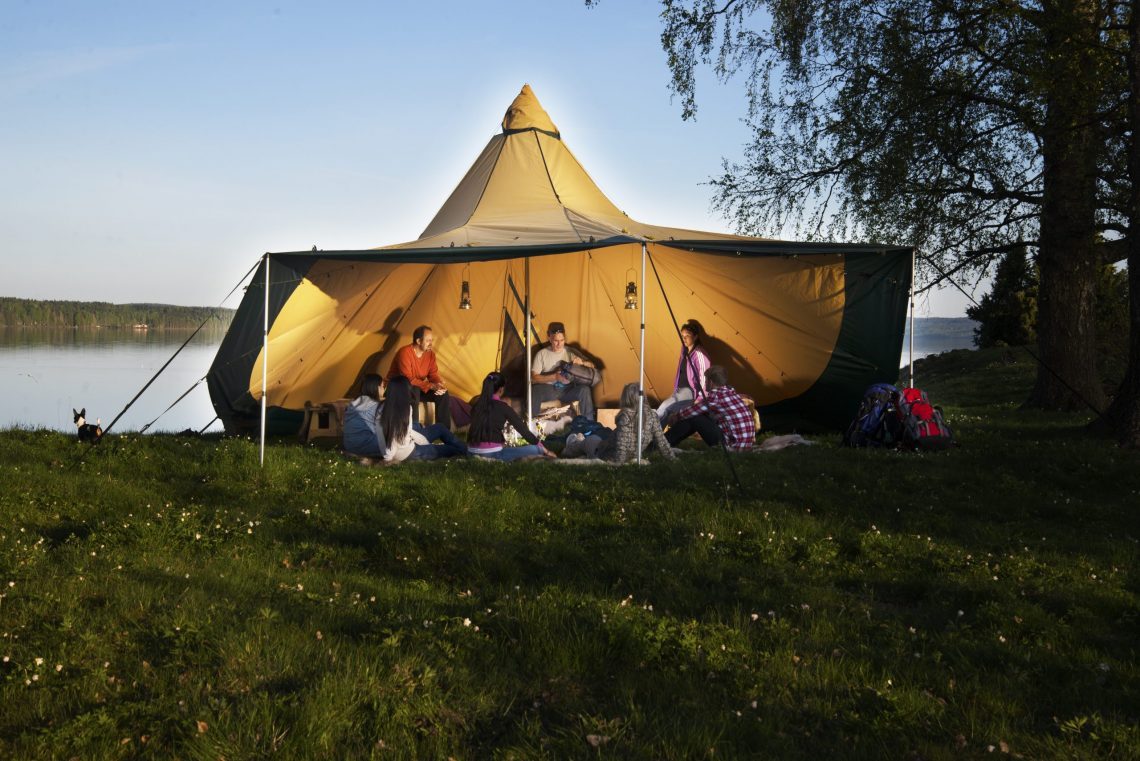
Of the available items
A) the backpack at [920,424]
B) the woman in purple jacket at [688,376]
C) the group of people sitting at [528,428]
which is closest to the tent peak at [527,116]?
the woman in purple jacket at [688,376]

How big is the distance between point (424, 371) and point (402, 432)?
8.86 ft

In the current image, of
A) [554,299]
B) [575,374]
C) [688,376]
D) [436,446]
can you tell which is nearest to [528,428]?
[436,446]

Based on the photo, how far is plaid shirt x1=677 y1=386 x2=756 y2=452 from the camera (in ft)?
32.8

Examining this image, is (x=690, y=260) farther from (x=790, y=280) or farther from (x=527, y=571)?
(x=527, y=571)

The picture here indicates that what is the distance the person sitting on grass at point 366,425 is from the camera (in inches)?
376

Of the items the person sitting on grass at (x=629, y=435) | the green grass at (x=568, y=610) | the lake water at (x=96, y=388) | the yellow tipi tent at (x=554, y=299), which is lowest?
the lake water at (x=96, y=388)

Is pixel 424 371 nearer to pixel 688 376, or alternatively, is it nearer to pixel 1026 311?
pixel 688 376

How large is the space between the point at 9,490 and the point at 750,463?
5982 mm

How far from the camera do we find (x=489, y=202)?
12859 mm

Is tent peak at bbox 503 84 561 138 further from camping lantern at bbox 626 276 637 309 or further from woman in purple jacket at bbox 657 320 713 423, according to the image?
woman in purple jacket at bbox 657 320 713 423

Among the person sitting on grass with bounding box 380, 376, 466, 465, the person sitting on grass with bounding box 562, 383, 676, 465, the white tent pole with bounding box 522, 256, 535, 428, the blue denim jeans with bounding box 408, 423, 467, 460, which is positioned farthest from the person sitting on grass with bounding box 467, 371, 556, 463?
the white tent pole with bounding box 522, 256, 535, 428

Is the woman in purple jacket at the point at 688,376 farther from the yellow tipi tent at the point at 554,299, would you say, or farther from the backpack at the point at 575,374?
the backpack at the point at 575,374

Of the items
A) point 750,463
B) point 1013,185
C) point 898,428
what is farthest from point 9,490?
point 1013,185

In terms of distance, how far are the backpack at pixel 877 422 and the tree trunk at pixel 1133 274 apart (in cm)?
205
